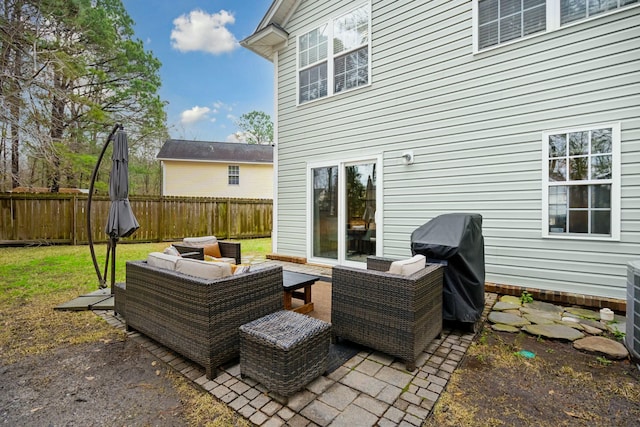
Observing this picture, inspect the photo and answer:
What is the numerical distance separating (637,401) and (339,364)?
204cm

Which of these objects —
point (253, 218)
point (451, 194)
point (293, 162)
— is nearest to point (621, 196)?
point (451, 194)

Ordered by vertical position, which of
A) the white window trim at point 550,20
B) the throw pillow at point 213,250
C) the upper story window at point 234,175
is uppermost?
the white window trim at point 550,20

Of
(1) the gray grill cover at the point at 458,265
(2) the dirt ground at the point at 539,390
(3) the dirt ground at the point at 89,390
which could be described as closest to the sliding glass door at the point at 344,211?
(1) the gray grill cover at the point at 458,265

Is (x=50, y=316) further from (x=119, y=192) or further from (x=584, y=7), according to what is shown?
(x=584, y=7)

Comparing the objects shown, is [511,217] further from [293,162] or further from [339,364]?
[293,162]

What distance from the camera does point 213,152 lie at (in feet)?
58.9

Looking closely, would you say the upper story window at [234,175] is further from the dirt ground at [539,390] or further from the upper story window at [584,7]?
the dirt ground at [539,390]

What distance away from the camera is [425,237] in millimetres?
3246

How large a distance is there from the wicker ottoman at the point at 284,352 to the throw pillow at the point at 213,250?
3.05 meters

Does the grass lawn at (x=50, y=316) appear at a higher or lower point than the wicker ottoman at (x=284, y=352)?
lower

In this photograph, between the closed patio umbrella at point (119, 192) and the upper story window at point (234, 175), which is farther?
the upper story window at point (234, 175)

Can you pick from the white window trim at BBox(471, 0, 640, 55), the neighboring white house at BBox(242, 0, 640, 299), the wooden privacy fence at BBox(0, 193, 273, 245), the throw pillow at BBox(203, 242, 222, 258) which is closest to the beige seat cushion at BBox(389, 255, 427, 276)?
the neighboring white house at BBox(242, 0, 640, 299)

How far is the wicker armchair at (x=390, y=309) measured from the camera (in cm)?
234

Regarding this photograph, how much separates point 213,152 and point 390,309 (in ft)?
58.0
